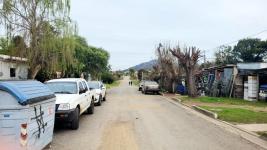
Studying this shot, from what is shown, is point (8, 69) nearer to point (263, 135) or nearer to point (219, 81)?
point (219, 81)

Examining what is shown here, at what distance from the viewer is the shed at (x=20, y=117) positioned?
316 inches

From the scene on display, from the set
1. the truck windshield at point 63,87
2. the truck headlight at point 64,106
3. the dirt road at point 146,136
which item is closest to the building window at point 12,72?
the truck windshield at point 63,87

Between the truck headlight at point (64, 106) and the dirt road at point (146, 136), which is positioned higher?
the truck headlight at point (64, 106)

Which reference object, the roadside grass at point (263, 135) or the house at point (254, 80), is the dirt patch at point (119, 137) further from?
the house at point (254, 80)

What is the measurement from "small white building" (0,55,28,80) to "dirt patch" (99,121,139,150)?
13909 millimetres

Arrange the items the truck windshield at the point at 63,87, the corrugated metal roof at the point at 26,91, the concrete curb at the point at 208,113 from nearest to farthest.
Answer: the corrugated metal roof at the point at 26,91, the truck windshield at the point at 63,87, the concrete curb at the point at 208,113

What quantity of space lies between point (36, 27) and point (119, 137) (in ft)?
52.9

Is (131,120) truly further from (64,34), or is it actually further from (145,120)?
(64,34)

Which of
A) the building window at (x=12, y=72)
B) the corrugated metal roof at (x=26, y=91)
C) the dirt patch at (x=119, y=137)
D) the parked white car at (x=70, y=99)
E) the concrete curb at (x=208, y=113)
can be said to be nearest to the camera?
the corrugated metal roof at (x=26, y=91)

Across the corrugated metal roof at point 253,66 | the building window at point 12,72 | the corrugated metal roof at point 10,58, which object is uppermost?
the corrugated metal roof at point 10,58

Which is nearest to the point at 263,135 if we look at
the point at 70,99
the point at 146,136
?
the point at 146,136

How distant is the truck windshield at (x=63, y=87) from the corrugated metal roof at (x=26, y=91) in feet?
15.7

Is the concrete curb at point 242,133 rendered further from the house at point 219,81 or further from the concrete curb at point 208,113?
the house at point 219,81

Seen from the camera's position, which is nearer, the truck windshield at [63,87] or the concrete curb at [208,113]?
the truck windshield at [63,87]
